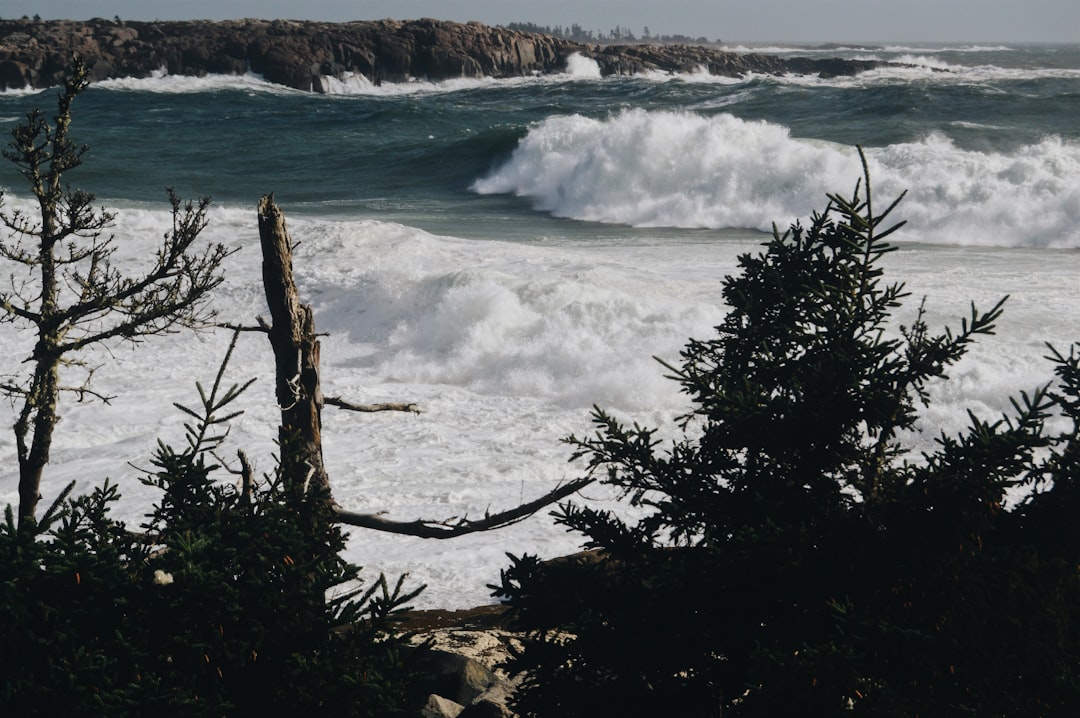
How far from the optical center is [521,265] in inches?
722

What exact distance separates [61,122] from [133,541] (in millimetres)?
3839

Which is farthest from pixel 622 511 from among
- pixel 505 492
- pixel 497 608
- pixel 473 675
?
pixel 473 675

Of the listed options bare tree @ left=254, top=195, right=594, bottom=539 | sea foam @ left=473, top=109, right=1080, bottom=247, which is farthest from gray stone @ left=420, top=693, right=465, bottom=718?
sea foam @ left=473, top=109, right=1080, bottom=247

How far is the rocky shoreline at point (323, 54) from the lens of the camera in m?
81.9

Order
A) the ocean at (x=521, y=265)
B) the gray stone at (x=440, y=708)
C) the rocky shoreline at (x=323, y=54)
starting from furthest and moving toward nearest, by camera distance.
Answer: the rocky shoreline at (x=323, y=54), the ocean at (x=521, y=265), the gray stone at (x=440, y=708)

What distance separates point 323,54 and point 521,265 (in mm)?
73615

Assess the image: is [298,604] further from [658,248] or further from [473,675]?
[658,248]

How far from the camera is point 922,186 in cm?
2545

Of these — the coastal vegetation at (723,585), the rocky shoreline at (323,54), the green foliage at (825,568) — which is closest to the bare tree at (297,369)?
the coastal vegetation at (723,585)

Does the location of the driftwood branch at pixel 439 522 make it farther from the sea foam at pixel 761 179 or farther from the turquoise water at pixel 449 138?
the sea foam at pixel 761 179

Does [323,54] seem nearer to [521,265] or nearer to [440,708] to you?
[521,265]

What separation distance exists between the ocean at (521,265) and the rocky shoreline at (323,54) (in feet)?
126

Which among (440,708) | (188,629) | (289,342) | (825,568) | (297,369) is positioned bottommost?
(440,708)

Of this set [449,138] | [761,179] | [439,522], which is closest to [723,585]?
Result: [439,522]
